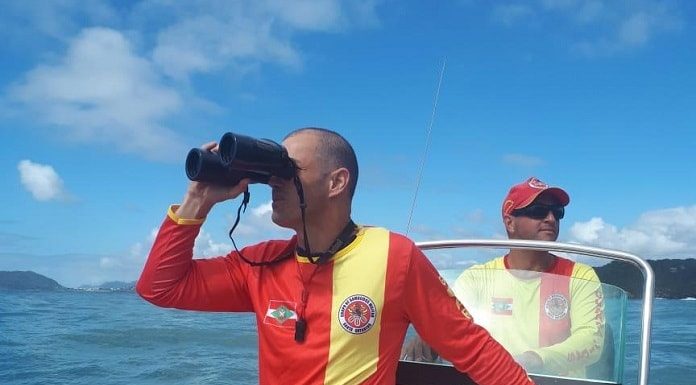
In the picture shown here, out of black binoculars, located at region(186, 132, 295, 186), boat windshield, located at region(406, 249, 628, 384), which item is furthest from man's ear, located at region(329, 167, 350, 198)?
boat windshield, located at region(406, 249, 628, 384)

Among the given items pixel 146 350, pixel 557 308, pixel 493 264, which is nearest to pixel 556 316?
pixel 557 308

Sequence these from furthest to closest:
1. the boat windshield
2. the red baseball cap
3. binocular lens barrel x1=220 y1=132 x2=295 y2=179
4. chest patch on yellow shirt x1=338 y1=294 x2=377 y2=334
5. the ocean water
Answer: the ocean water → the red baseball cap → the boat windshield → chest patch on yellow shirt x1=338 y1=294 x2=377 y2=334 → binocular lens barrel x1=220 y1=132 x2=295 y2=179

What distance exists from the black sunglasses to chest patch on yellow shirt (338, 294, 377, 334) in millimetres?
1293

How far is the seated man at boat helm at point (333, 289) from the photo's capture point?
1750mm

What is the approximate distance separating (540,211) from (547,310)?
0.73m

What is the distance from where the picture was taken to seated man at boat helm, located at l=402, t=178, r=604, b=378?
2100mm

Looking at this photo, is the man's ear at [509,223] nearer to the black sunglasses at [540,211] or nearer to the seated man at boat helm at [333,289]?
the black sunglasses at [540,211]

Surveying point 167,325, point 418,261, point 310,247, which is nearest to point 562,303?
point 418,261

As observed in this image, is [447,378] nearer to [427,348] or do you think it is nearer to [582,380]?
[427,348]

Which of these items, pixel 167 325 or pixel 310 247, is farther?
pixel 167 325

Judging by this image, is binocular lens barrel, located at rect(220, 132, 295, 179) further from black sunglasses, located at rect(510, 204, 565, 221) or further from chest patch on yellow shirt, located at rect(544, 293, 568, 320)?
black sunglasses, located at rect(510, 204, 565, 221)

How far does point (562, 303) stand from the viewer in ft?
7.12

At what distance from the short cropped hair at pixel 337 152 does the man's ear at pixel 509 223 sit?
1247mm

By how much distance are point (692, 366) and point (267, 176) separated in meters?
8.23
